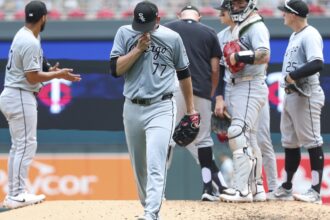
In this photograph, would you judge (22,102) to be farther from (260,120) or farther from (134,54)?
(260,120)

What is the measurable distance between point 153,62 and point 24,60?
1.72 m

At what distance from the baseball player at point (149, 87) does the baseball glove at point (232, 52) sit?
3.78ft

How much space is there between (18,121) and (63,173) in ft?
8.08

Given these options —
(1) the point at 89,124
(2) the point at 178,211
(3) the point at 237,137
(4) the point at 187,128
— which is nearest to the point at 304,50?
(3) the point at 237,137

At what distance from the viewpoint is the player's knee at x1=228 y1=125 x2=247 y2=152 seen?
7.52 m

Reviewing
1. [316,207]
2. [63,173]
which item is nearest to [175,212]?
[316,207]

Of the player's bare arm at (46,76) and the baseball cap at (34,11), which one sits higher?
the baseball cap at (34,11)

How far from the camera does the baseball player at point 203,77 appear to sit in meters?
Result: 7.93

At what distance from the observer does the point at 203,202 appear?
25.1 feet

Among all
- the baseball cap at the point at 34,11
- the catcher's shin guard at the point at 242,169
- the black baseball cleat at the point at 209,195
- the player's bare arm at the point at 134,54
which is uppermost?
the baseball cap at the point at 34,11

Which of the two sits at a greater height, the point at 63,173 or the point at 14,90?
the point at 14,90

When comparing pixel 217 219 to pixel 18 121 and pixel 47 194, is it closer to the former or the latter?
pixel 18 121

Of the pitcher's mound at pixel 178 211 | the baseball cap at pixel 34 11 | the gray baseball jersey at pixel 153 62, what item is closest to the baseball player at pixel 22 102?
the baseball cap at pixel 34 11

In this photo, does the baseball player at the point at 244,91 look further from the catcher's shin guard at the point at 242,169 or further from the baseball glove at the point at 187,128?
the baseball glove at the point at 187,128
